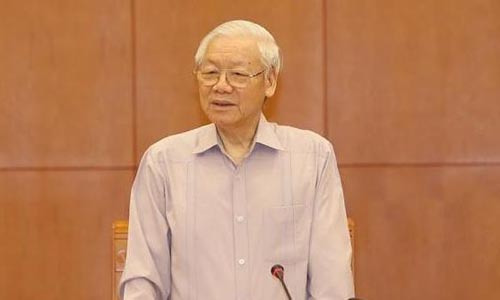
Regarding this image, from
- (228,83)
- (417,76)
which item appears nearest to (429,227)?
(417,76)

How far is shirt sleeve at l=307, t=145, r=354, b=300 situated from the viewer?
79.2 inches

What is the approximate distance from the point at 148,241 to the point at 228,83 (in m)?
Answer: 0.49

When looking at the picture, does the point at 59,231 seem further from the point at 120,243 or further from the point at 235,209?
the point at 235,209

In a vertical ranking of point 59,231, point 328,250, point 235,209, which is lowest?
point 59,231

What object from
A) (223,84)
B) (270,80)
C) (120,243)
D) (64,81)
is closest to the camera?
(223,84)

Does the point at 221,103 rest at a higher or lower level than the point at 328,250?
higher

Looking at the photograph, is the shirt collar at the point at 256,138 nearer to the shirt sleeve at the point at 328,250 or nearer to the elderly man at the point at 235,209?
the elderly man at the point at 235,209

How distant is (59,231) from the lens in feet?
11.2

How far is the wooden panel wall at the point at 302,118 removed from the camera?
3361 mm

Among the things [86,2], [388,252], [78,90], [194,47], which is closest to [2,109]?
[78,90]

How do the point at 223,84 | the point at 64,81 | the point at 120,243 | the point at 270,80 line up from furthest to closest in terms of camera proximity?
the point at 64,81, the point at 120,243, the point at 270,80, the point at 223,84

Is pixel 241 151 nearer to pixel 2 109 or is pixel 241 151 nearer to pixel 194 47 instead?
pixel 194 47

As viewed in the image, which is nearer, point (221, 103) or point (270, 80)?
point (221, 103)

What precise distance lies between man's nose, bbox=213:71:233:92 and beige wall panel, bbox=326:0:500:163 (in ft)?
4.80
